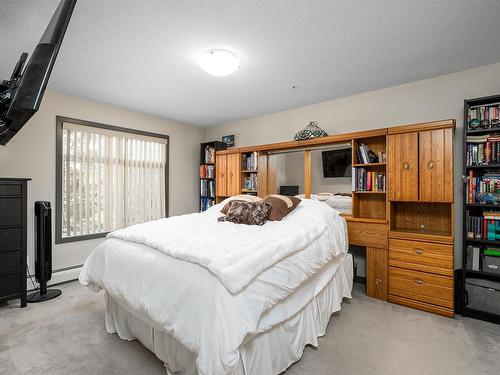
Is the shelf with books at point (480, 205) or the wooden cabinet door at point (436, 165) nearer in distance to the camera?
the shelf with books at point (480, 205)

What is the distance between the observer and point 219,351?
1.13 meters

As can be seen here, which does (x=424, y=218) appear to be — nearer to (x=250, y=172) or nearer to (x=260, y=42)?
(x=250, y=172)

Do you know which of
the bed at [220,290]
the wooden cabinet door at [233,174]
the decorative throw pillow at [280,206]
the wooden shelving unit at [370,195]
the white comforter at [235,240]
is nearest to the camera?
the bed at [220,290]

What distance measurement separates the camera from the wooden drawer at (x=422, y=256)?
7.84 ft

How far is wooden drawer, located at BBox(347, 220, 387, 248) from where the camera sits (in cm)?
277

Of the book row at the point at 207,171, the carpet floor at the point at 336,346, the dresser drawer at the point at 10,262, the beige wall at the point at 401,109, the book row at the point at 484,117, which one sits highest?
the beige wall at the point at 401,109

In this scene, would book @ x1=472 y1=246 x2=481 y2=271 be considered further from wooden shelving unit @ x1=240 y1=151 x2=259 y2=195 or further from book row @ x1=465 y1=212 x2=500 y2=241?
wooden shelving unit @ x1=240 y1=151 x2=259 y2=195

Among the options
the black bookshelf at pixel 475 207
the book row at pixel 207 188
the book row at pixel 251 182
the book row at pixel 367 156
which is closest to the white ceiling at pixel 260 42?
the black bookshelf at pixel 475 207

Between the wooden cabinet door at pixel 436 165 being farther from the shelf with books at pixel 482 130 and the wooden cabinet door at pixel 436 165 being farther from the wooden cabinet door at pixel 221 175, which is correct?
the wooden cabinet door at pixel 221 175

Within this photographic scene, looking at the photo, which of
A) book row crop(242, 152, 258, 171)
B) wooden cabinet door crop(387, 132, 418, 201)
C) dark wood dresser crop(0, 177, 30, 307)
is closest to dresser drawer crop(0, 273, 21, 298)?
dark wood dresser crop(0, 177, 30, 307)

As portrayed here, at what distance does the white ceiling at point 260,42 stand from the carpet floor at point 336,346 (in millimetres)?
2421

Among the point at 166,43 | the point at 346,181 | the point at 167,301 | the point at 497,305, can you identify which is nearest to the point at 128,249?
the point at 167,301

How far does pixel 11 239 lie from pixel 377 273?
385 centimetres

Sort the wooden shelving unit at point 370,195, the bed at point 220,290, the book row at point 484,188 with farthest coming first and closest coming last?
the wooden shelving unit at point 370,195
the book row at point 484,188
the bed at point 220,290
